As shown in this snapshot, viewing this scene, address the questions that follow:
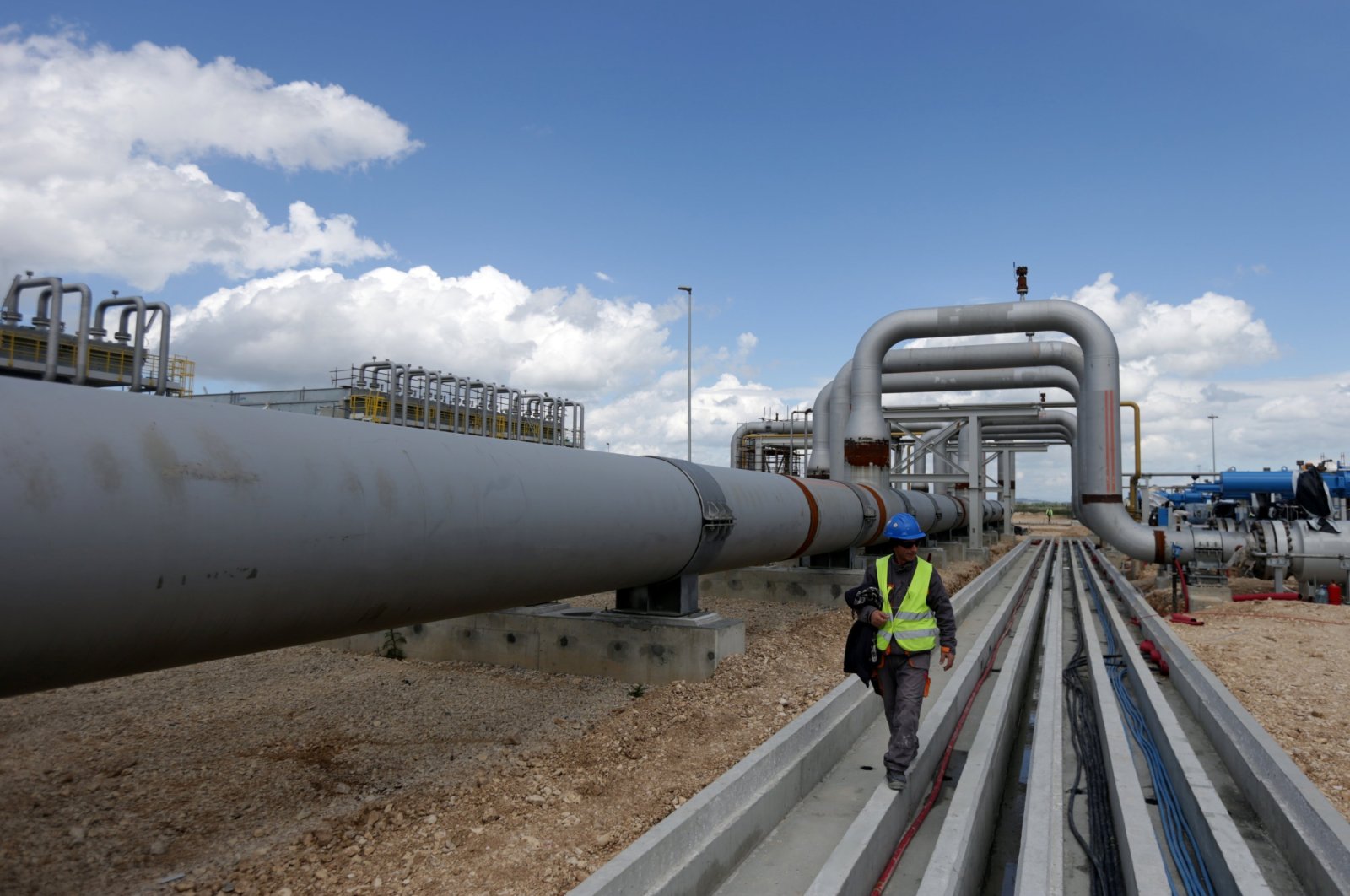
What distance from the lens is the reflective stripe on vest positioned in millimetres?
4289

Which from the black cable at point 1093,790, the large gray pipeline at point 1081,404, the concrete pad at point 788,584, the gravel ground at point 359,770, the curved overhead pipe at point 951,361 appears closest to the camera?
the gravel ground at point 359,770

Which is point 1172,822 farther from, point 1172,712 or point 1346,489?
point 1346,489

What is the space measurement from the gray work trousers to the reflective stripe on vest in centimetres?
7

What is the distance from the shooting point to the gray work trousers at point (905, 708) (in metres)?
4.29

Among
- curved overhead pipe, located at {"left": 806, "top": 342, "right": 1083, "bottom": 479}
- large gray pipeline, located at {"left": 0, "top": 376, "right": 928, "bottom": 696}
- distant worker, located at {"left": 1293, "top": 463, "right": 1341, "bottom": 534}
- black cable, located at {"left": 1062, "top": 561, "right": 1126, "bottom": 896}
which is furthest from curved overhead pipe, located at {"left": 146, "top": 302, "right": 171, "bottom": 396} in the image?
distant worker, located at {"left": 1293, "top": 463, "right": 1341, "bottom": 534}

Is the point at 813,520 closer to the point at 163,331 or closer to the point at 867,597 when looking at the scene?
the point at 867,597

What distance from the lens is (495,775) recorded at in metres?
4.29

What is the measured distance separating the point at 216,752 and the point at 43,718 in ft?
4.95

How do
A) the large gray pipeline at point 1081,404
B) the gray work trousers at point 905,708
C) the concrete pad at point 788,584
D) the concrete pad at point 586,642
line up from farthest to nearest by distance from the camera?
the large gray pipeline at point 1081,404, the concrete pad at point 788,584, the concrete pad at point 586,642, the gray work trousers at point 905,708

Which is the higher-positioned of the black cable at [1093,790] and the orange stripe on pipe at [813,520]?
the orange stripe on pipe at [813,520]

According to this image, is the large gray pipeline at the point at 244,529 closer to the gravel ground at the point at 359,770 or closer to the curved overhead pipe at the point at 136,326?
the gravel ground at the point at 359,770

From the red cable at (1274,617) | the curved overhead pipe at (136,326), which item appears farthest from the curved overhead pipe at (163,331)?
the red cable at (1274,617)

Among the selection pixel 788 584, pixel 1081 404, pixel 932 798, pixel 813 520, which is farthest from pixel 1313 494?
pixel 932 798

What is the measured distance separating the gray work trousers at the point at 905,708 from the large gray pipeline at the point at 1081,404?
9.38m
